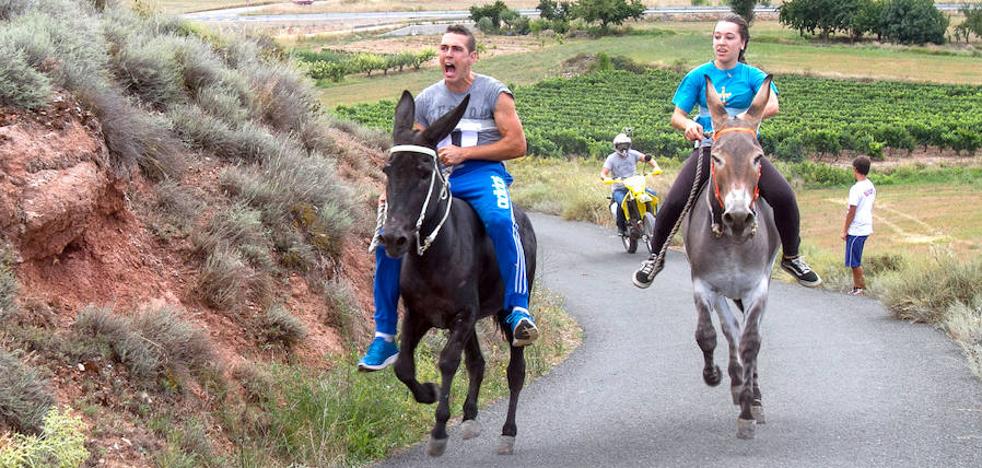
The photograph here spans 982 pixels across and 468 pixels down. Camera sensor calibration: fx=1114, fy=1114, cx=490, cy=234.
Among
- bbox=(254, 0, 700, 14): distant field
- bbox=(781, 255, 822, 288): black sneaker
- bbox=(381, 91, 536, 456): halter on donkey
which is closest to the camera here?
bbox=(381, 91, 536, 456): halter on donkey

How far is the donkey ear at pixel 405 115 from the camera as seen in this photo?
25.7ft

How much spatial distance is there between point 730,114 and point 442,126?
3.38 meters

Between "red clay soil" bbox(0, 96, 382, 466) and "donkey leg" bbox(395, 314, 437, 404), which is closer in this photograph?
"red clay soil" bbox(0, 96, 382, 466)

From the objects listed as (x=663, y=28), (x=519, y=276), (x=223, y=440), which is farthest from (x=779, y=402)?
(x=663, y=28)

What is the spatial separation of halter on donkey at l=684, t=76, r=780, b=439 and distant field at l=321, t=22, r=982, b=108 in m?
64.1

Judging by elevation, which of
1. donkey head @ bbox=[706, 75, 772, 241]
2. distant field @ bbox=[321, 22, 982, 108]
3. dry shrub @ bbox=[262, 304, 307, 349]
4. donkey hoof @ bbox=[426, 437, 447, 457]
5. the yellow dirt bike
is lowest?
distant field @ bbox=[321, 22, 982, 108]

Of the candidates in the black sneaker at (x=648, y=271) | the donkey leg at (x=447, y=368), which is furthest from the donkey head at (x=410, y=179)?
the black sneaker at (x=648, y=271)

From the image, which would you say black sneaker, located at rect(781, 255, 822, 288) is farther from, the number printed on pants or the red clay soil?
the red clay soil

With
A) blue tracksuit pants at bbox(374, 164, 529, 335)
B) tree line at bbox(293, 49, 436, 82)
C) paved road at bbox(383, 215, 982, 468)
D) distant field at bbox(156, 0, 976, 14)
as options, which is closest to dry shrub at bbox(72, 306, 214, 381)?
blue tracksuit pants at bbox(374, 164, 529, 335)

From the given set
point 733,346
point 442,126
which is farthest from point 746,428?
point 442,126

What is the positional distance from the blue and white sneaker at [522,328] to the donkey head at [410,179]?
121cm

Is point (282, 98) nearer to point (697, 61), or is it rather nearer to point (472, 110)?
point (472, 110)

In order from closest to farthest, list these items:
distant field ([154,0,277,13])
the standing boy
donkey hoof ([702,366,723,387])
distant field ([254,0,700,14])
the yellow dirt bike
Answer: donkey hoof ([702,366,723,387]) < the standing boy < the yellow dirt bike < distant field ([154,0,277,13]) < distant field ([254,0,700,14])

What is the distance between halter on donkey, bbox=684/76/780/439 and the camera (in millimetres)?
8586
